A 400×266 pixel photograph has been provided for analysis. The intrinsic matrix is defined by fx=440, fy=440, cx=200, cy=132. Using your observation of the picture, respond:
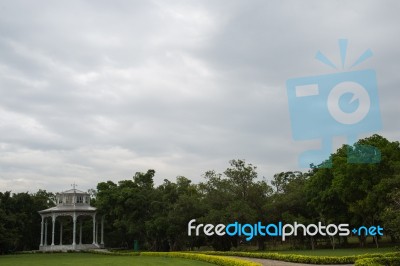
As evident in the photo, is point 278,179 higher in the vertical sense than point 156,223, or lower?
higher

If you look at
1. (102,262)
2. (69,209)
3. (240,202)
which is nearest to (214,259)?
(102,262)

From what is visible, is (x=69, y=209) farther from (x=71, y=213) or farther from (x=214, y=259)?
(x=214, y=259)

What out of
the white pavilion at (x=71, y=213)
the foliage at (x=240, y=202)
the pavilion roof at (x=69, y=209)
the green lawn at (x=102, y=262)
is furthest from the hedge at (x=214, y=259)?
the pavilion roof at (x=69, y=209)

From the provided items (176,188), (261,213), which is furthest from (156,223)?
(261,213)

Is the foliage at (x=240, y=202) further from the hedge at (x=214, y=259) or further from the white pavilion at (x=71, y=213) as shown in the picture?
the hedge at (x=214, y=259)

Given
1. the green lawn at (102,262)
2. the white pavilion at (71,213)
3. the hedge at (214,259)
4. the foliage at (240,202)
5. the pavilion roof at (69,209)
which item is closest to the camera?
the hedge at (214,259)

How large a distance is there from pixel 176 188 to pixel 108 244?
53.6 feet

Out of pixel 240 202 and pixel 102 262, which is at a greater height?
pixel 240 202

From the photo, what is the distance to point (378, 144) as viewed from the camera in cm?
3322

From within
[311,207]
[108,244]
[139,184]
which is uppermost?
[139,184]

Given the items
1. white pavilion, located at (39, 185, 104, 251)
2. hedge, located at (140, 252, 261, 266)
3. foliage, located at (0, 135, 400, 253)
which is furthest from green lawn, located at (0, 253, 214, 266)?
A: white pavilion, located at (39, 185, 104, 251)

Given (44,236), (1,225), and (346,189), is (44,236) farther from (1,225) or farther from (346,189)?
(346,189)

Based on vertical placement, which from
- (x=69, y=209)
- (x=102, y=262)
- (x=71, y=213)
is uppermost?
(x=69, y=209)

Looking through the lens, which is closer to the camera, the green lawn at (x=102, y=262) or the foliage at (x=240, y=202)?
the green lawn at (x=102, y=262)
